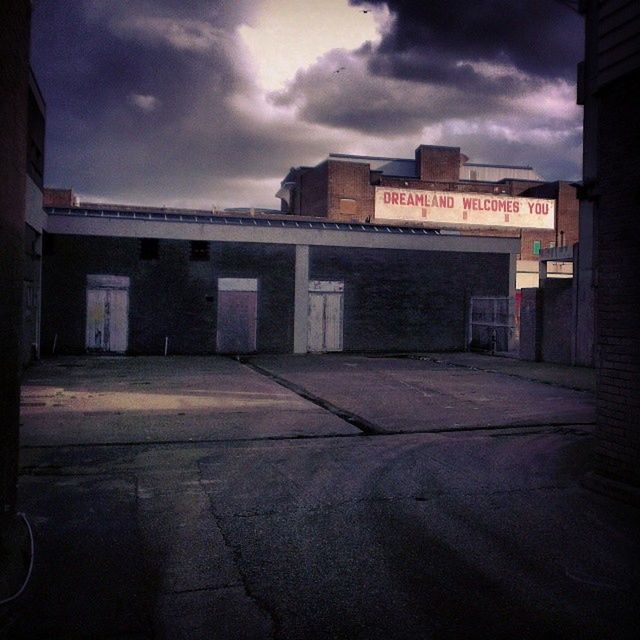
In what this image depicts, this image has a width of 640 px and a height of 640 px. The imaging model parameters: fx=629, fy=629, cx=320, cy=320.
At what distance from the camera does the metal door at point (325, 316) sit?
24.3 metres

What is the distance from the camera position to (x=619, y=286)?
628cm

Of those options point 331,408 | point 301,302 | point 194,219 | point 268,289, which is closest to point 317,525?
point 331,408

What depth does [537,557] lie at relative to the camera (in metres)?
4.73

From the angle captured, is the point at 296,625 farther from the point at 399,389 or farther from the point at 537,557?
the point at 399,389

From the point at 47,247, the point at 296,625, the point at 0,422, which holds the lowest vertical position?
the point at 296,625

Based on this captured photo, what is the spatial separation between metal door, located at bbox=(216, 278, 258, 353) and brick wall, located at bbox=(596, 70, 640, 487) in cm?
1782

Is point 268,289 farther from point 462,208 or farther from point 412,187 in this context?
point 412,187

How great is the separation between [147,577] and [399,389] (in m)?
10.2

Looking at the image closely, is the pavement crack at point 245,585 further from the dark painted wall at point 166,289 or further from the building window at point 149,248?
the building window at point 149,248

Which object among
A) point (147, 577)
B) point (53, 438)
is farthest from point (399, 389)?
point (147, 577)

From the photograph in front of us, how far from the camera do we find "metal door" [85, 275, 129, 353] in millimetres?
21969

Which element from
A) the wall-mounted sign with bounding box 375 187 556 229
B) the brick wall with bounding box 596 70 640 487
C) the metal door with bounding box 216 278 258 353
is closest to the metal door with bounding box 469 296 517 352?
the wall-mounted sign with bounding box 375 187 556 229

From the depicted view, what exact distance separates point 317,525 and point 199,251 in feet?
61.0

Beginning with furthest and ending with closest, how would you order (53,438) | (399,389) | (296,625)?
(399,389) < (53,438) < (296,625)
